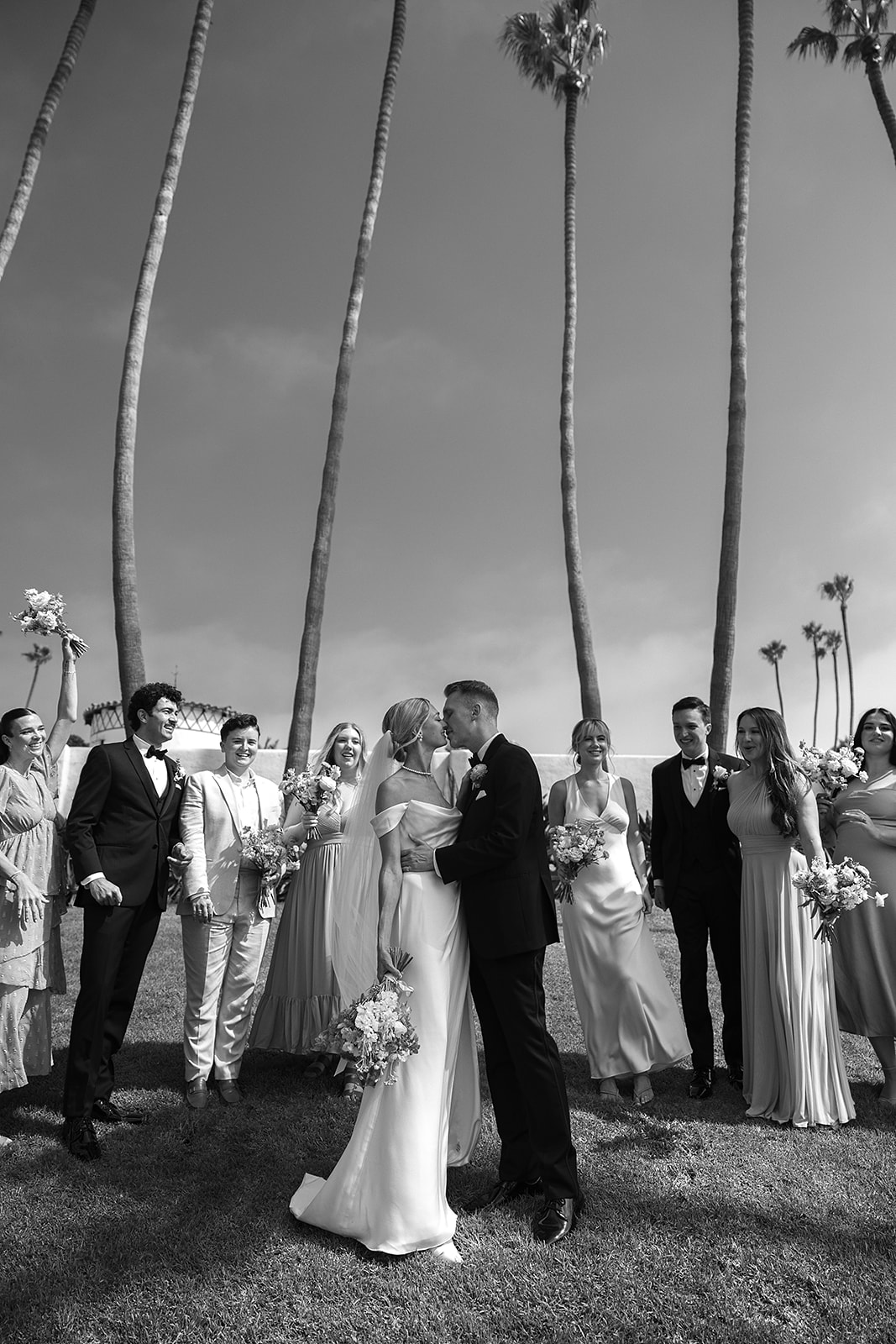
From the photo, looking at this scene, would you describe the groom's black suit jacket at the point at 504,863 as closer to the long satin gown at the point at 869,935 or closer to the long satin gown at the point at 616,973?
the long satin gown at the point at 616,973

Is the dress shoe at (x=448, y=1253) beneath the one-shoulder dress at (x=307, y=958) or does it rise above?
beneath

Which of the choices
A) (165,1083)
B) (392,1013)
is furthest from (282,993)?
(392,1013)

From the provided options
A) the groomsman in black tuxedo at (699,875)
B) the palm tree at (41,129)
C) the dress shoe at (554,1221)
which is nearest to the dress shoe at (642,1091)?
the groomsman in black tuxedo at (699,875)

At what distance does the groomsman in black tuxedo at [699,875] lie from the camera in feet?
21.8

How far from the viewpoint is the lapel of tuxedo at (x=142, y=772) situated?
19.5ft

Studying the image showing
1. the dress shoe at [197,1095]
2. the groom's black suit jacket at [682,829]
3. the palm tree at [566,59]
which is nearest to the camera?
the dress shoe at [197,1095]

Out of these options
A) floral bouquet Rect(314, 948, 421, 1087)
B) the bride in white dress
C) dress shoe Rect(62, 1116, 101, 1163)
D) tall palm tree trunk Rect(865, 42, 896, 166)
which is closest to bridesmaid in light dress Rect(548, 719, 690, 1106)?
the bride in white dress

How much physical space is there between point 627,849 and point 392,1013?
3.57 m

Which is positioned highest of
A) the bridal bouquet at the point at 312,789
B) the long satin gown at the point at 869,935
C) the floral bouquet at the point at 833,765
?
the floral bouquet at the point at 833,765

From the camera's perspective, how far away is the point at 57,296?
52.8 ft

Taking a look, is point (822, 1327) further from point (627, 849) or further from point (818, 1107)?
point (627, 849)

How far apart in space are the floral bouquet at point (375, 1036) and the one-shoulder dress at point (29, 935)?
2.55 m

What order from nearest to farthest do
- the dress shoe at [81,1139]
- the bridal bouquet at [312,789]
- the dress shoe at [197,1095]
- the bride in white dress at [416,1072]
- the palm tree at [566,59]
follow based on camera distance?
the bride in white dress at [416,1072]
the dress shoe at [81,1139]
the dress shoe at [197,1095]
the bridal bouquet at [312,789]
the palm tree at [566,59]

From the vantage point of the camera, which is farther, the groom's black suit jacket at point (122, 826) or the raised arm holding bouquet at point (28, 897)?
the groom's black suit jacket at point (122, 826)
